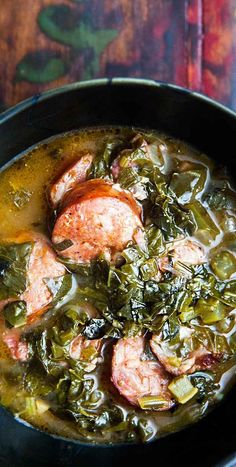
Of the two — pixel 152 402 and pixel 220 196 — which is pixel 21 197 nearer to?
pixel 220 196

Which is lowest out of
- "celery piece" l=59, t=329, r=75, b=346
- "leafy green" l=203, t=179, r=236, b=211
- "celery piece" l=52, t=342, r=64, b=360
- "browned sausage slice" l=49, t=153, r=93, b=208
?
"celery piece" l=52, t=342, r=64, b=360

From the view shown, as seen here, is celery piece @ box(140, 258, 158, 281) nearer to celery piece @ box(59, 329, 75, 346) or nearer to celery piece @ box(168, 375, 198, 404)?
celery piece @ box(59, 329, 75, 346)

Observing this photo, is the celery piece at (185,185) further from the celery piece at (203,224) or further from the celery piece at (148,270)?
the celery piece at (148,270)

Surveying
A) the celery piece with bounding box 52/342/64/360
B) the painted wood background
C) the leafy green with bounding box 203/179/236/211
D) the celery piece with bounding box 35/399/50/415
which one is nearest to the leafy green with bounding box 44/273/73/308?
the celery piece with bounding box 52/342/64/360

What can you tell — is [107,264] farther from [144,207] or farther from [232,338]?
[232,338]

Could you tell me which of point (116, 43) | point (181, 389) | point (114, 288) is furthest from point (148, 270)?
point (116, 43)

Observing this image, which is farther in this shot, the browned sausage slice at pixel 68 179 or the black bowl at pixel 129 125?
the browned sausage slice at pixel 68 179

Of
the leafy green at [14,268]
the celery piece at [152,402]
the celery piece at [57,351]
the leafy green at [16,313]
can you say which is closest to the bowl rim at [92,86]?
the leafy green at [14,268]

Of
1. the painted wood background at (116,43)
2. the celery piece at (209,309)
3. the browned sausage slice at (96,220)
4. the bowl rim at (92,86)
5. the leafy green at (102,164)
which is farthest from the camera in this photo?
the painted wood background at (116,43)
